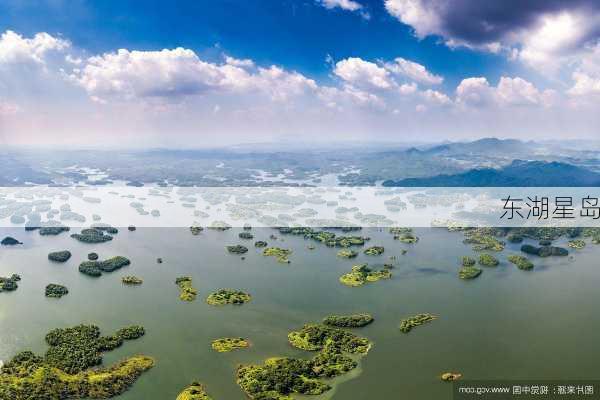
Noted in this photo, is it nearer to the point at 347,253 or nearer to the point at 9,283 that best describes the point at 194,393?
the point at 9,283

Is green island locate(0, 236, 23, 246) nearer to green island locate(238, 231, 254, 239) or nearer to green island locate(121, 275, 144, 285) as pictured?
green island locate(121, 275, 144, 285)

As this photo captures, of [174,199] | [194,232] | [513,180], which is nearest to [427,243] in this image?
[194,232]

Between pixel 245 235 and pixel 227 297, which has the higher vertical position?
pixel 245 235

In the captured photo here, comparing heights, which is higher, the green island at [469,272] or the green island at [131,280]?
the green island at [469,272]

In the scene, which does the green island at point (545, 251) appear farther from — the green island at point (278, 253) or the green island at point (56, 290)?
the green island at point (56, 290)

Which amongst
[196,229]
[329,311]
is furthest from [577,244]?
[196,229]

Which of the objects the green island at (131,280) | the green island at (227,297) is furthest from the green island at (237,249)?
the green island at (227,297)
